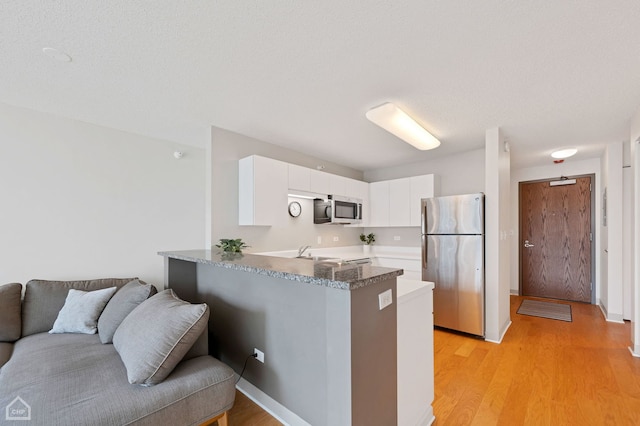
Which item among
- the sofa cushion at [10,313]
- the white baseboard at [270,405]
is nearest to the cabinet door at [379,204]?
the white baseboard at [270,405]

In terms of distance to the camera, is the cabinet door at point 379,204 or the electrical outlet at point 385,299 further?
the cabinet door at point 379,204

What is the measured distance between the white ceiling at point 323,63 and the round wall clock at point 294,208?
1170 millimetres

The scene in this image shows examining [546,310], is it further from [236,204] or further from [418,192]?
[236,204]

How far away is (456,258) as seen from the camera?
11.3 ft

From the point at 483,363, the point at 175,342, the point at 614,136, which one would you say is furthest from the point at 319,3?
the point at 614,136

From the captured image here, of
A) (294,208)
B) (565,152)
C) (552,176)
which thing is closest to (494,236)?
(565,152)

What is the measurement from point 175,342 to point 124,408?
1.06 feet

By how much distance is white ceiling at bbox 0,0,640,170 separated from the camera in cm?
145

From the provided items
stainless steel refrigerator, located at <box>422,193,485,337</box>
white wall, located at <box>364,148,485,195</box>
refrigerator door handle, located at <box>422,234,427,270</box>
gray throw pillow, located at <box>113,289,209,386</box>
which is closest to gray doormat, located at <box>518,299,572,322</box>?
stainless steel refrigerator, located at <box>422,193,485,337</box>

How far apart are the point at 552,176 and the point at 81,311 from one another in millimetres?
6778

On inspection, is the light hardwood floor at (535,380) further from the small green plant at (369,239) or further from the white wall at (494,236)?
the small green plant at (369,239)

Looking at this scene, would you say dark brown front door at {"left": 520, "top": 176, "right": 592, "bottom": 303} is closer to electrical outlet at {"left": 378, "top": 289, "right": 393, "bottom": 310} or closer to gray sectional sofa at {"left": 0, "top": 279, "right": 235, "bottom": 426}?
electrical outlet at {"left": 378, "top": 289, "right": 393, "bottom": 310}

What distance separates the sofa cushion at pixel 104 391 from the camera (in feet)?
4.13

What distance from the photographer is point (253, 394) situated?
2.01 metres
